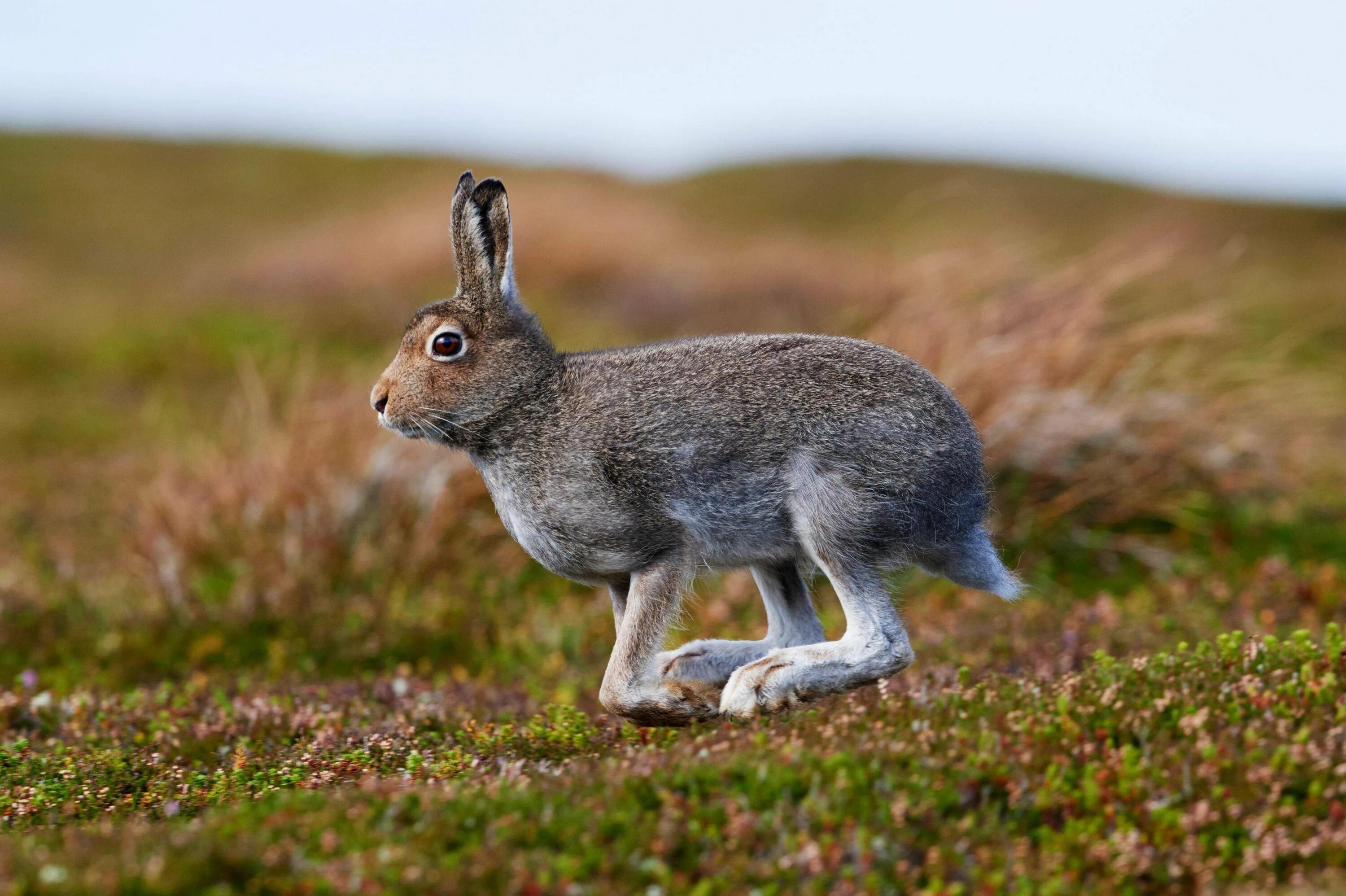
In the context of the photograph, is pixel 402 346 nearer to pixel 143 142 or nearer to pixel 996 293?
pixel 996 293

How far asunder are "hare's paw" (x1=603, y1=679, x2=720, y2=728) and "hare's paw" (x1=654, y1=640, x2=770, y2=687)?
0.14 meters

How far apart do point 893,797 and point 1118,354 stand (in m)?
9.04

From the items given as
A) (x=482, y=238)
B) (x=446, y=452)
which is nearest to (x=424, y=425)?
(x=482, y=238)

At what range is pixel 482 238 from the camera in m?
6.78

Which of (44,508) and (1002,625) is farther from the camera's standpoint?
(44,508)

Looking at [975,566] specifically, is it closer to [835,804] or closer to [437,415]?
[835,804]

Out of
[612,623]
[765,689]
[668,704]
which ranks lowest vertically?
[612,623]

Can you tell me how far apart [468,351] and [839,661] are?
2417 millimetres

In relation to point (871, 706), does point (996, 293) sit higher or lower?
higher

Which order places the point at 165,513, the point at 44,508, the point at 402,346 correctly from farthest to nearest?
the point at 44,508
the point at 165,513
the point at 402,346

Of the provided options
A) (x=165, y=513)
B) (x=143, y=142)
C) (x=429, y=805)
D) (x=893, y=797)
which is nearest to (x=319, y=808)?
(x=429, y=805)

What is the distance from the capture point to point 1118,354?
517 inches

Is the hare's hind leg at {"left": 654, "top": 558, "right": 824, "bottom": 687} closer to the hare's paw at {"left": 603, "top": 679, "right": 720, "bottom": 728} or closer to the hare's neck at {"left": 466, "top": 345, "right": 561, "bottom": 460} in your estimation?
the hare's paw at {"left": 603, "top": 679, "right": 720, "bottom": 728}

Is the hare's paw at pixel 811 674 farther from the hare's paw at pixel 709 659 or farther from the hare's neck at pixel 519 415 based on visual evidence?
the hare's neck at pixel 519 415
